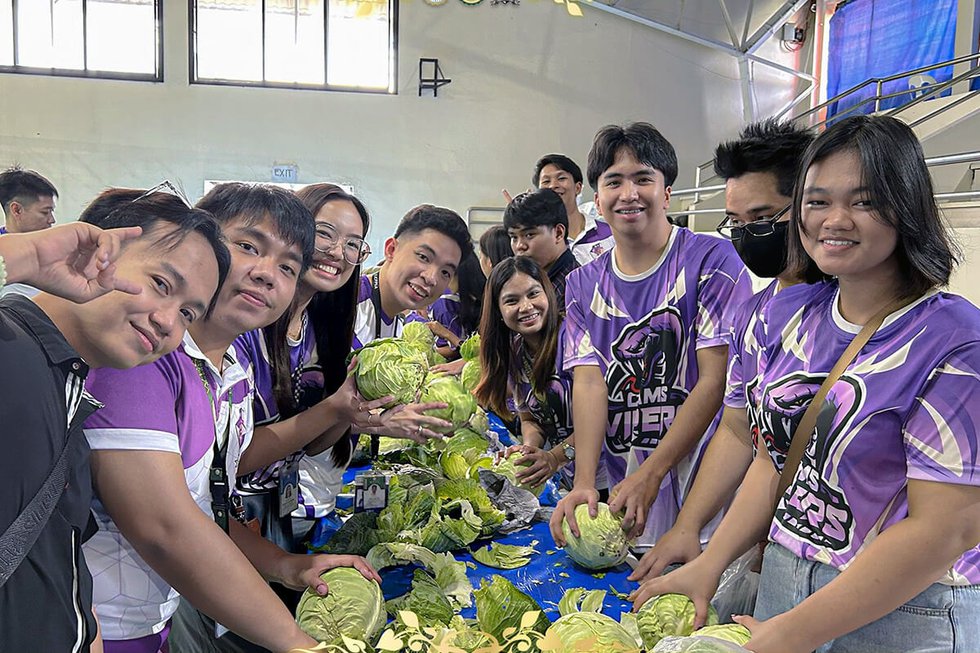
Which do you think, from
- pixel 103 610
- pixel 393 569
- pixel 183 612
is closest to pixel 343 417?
pixel 393 569

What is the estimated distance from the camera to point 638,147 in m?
2.32

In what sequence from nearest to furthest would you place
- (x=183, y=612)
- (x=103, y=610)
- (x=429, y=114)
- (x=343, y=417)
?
(x=103, y=610), (x=183, y=612), (x=343, y=417), (x=429, y=114)

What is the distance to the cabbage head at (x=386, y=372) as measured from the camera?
7.23 feet

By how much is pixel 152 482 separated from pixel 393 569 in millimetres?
1075

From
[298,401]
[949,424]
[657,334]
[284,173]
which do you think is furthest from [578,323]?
[284,173]

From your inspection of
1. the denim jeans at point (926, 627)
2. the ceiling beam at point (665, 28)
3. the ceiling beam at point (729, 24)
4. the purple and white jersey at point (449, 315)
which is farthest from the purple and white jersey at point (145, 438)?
the ceiling beam at point (729, 24)

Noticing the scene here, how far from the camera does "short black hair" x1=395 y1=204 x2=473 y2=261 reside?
112 inches

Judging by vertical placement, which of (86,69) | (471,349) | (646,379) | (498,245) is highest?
(86,69)

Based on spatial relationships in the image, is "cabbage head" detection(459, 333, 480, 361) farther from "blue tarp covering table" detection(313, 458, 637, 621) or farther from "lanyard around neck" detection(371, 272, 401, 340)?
"blue tarp covering table" detection(313, 458, 637, 621)

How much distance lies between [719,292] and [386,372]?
1.13 metres

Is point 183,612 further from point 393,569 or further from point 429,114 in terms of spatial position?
point 429,114

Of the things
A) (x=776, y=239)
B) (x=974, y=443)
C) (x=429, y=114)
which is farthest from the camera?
(x=429, y=114)

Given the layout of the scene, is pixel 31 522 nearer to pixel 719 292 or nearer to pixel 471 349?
pixel 719 292

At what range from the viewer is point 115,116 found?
1075 cm
